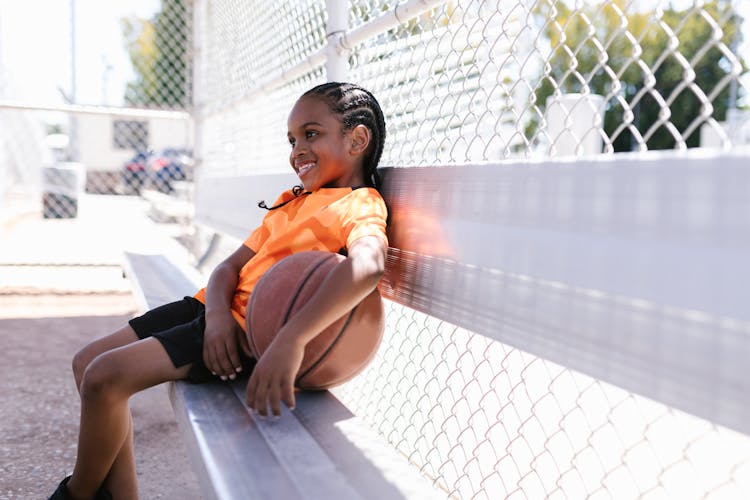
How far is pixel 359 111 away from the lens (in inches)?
99.6

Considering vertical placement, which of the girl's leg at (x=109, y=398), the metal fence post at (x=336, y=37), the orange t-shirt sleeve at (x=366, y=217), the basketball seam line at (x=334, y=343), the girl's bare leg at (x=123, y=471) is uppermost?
the metal fence post at (x=336, y=37)

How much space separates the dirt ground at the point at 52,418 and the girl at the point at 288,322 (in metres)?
0.59

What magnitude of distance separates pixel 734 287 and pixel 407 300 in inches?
51.2

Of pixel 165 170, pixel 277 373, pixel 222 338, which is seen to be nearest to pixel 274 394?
pixel 277 373

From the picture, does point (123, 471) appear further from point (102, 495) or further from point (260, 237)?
point (260, 237)

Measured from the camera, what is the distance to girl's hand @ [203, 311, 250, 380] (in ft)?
7.41

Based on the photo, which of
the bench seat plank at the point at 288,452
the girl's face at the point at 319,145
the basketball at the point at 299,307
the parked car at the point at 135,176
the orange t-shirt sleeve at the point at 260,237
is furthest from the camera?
the parked car at the point at 135,176

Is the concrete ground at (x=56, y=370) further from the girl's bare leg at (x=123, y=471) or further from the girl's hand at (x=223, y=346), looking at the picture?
the girl's hand at (x=223, y=346)

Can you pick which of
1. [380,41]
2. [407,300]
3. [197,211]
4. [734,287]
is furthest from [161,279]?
[734,287]

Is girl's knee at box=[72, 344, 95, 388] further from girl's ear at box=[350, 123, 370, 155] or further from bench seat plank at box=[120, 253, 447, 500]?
girl's ear at box=[350, 123, 370, 155]

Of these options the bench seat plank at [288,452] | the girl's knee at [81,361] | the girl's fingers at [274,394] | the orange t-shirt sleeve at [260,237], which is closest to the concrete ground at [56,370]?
the girl's knee at [81,361]

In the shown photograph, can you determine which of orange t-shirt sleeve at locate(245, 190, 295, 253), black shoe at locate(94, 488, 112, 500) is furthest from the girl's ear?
black shoe at locate(94, 488, 112, 500)

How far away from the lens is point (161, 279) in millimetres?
4379

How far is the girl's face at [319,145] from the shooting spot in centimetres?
246
